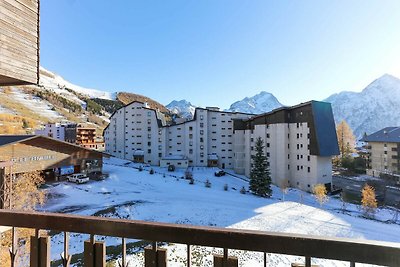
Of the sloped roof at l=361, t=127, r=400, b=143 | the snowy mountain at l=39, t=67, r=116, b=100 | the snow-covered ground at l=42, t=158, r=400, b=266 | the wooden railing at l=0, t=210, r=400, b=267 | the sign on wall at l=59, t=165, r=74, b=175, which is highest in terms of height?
the snowy mountain at l=39, t=67, r=116, b=100

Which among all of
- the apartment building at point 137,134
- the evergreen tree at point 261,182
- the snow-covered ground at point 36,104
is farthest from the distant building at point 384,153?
the snow-covered ground at point 36,104

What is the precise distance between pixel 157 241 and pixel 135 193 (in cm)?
2502

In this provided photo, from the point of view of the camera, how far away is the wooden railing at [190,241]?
119 centimetres

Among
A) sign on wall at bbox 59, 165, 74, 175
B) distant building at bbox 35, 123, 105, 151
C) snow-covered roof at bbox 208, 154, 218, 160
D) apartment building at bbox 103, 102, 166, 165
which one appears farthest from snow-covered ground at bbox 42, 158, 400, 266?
distant building at bbox 35, 123, 105, 151

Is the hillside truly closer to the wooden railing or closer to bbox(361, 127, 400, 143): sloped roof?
bbox(361, 127, 400, 143): sloped roof

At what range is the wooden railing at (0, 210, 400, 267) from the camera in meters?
1.19

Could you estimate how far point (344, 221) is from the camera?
20109 millimetres

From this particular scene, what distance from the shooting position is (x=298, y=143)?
35375 millimetres

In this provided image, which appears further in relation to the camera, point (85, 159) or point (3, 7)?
point (85, 159)

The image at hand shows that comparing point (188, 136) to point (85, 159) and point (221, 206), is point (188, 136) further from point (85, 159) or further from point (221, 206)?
point (221, 206)

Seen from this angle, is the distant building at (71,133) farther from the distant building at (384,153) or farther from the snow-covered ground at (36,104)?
the distant building at (384,153)

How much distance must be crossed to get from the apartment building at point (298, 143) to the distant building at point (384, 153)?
18.6 m

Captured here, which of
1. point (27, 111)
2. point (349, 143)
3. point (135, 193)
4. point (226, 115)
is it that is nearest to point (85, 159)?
point (135, 193)

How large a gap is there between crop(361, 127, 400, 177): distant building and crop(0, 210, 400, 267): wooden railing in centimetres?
5313
